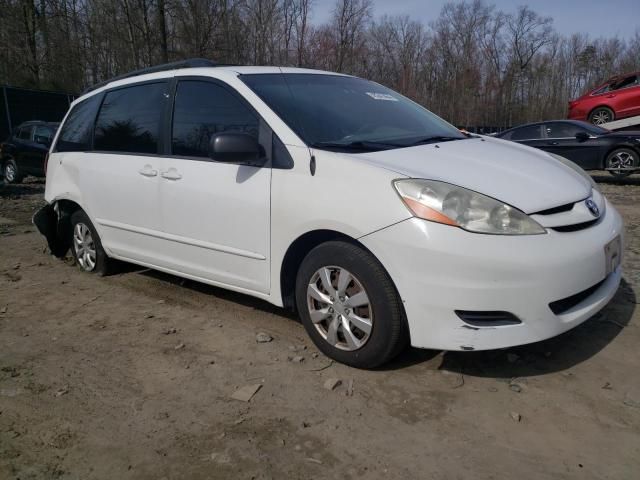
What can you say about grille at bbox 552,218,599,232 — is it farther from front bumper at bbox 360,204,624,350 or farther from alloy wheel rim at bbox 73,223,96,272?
alloy wheel rim at bbox 73,223,96,272

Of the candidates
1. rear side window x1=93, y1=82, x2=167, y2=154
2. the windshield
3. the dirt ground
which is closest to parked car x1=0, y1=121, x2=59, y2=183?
rear side window x1=93, y1=82, x2=167, y2=154

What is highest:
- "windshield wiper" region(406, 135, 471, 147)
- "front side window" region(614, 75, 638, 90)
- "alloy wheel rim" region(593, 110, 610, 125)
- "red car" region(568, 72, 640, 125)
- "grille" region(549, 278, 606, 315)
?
"front side window" region(614, 75, 638, 90)

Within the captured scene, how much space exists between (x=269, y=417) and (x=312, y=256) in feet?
3.00

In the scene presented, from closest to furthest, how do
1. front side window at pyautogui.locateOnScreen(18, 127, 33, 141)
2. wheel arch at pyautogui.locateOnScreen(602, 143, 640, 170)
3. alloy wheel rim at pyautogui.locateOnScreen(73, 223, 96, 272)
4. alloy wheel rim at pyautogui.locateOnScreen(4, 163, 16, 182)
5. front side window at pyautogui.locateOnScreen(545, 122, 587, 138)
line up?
alloy wheel rim at pyautogui.locateOnScreen(73, 223, 96, 272) → wheel arch at pyautogui.locateOnScreen(602, 143, 640, 170) → front side window at pyautogui.locateOnScreen(545, 122, 587, 138) → front side window at pyautogui.locateOnScreen(18, 127, 33, 141) → alloy wheel rim at pyautogui.locateOnScreen(4, 163, 16, 182)

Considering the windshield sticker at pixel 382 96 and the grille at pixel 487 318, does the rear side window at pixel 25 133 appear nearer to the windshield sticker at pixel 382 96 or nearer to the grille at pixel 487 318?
the windshield sticker at pixel 382 96

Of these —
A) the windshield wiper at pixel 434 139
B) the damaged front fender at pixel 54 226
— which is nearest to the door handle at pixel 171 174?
the windshield wiper at pixel 434 139

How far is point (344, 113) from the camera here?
3.64 meters

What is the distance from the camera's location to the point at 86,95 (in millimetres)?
5145

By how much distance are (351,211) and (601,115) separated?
14317mm

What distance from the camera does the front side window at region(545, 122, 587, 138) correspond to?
11555 millimetres

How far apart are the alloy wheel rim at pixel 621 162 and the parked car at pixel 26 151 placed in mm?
12155

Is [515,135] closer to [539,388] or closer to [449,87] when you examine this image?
[539,388]

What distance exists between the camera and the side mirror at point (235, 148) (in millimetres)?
3223

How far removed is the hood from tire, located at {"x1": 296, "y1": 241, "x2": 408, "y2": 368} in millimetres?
549
